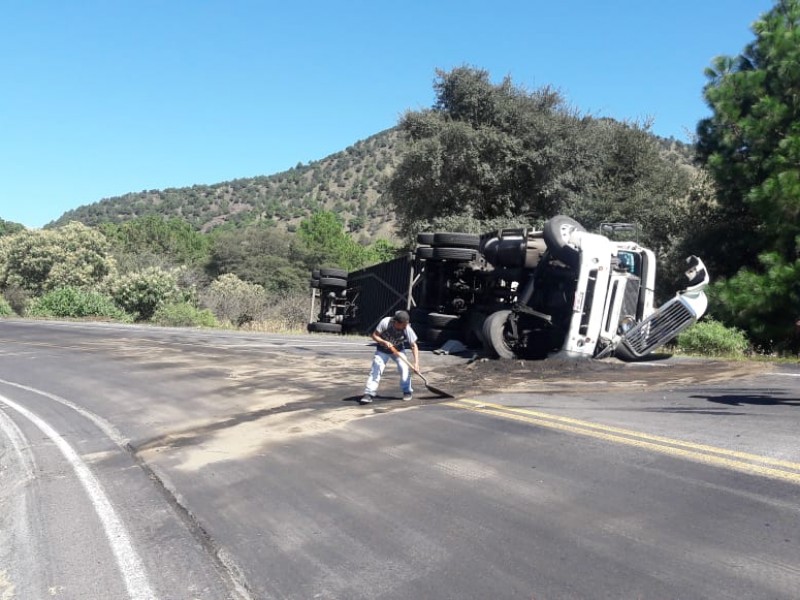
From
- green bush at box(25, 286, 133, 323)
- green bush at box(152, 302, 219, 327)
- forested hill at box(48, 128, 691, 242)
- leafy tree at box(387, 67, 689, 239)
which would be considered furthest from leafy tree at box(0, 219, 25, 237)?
leafy tree at box(387, 67, 689, 239)

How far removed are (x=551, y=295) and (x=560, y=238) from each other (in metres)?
1.21

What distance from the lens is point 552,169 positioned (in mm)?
30109

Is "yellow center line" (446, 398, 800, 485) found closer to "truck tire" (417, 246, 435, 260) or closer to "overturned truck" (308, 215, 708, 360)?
"overturned truck" (308, 215, 708, 360)

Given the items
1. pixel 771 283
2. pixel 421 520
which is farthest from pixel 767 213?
pixel 421 520

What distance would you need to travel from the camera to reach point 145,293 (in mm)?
38750

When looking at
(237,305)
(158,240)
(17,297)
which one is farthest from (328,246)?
(237,305)

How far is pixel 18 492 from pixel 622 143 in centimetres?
2891

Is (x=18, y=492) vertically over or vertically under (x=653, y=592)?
under

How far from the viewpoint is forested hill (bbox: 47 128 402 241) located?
102 meters

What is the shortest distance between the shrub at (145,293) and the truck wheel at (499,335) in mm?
29145

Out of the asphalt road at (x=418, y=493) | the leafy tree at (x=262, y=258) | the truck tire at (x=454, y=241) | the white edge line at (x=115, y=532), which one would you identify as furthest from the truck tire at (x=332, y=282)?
the leafy tree at (x=262, y=258)

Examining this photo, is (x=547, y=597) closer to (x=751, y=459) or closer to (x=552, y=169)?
(x=751, y=459)

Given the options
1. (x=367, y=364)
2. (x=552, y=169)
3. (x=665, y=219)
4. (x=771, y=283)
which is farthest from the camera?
(x=552, y=169)

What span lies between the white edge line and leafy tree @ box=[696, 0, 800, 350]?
14.7 meters
